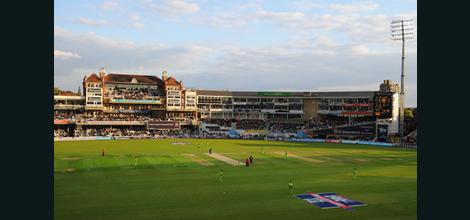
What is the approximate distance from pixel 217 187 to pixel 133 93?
7816 centimetres

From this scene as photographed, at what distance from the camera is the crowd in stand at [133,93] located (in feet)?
328

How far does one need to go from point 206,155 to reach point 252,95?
6278cm

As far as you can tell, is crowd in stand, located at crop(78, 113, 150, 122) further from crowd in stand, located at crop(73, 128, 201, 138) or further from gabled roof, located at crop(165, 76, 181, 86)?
gabled roof, located at crop(165, 76, 181, 86)

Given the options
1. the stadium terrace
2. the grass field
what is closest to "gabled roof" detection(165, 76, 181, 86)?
the stadium terrace

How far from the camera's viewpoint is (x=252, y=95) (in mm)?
112000

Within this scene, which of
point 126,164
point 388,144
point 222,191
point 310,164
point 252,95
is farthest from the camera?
point 252,95

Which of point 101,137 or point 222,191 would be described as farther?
point 101,137

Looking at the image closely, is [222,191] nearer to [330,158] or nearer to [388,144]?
[330,158]

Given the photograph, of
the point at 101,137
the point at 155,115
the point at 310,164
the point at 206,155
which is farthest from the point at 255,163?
the point at 155,115

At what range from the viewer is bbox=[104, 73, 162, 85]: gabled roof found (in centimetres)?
10438

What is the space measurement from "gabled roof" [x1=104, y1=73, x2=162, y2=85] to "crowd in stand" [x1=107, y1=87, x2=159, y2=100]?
2273mm

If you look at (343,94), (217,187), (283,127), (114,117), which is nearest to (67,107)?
(114,117)

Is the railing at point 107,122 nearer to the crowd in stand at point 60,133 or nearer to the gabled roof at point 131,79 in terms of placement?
the crowd in stand at point 60,133

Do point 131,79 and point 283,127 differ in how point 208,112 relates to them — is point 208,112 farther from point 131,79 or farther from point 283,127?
point 131,79
